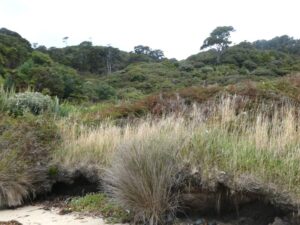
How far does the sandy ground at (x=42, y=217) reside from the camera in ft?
23.0

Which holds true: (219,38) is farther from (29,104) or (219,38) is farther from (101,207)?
Result: (101,207)

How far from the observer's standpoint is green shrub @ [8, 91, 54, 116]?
1420 centimetres

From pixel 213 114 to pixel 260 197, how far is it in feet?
12.1

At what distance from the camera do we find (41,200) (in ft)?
29.8

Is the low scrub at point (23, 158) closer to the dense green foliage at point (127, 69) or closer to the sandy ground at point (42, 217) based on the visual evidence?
the sandy ground at point (42, 217)

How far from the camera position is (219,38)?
1980 inches

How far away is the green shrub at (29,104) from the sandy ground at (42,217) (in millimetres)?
6279

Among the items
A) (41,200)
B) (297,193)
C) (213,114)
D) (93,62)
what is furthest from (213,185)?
(93,62)

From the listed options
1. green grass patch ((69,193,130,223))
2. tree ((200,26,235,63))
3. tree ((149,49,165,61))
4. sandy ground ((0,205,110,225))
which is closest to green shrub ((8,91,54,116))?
sandy ground ((0,205,110,225))

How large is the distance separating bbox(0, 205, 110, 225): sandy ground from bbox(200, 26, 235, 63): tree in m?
41.6

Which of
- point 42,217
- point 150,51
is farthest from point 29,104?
point 150,51

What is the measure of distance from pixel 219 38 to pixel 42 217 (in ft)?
147

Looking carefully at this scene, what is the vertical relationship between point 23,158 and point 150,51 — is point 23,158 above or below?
below

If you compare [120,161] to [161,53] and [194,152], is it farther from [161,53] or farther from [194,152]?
[161,53]
